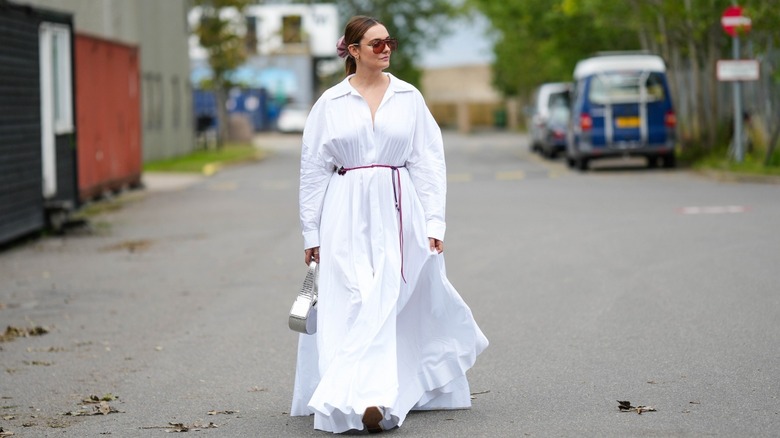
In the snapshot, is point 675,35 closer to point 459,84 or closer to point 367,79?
point 367,79

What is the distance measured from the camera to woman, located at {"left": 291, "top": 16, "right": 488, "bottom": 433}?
21.5 ft

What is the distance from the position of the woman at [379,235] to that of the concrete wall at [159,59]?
74.1 ft

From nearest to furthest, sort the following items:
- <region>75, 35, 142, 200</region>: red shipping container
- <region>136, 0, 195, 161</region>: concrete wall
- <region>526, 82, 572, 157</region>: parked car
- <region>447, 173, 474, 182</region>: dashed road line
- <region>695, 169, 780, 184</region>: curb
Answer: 1. <region>75, 35, 142, 200</region>: red shipping container
2. <region>695, 169, 780, 184</region>: curb
3. <region>447, 173, 474, 182</region>: dashed road line
4. <region>136, 0, 195, 161</region>: concrete wall
5. <region>526, 82, 572, 157</region>: parked car

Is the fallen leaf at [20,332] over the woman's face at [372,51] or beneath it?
beneath

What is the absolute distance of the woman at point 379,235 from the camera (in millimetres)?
6547

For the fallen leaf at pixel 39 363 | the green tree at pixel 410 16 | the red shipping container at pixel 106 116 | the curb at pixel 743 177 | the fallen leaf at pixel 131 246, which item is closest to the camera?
the fallen leaf at pixel 39 363

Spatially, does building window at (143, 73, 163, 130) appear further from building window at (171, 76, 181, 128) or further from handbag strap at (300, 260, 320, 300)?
handbag strap at (300, 260, 320, 300)

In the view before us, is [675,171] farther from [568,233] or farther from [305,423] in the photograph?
[305,423]

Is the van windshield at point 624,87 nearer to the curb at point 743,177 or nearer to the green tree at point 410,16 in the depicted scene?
the curb at point 743,177

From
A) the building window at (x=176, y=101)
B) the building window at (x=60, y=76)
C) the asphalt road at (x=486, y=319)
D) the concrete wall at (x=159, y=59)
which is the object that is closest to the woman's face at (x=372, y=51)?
the asphalt road at (x=486, y=319)

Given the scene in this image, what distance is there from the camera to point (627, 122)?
1144 inches

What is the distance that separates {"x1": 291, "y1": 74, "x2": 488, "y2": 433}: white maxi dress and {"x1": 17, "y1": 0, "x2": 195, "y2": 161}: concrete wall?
22.6 meters

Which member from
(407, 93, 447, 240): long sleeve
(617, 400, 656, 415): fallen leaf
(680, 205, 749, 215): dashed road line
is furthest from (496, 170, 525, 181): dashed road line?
(407, 93, 447, 240): long sleeve

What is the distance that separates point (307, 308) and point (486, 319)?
12.3 ft
